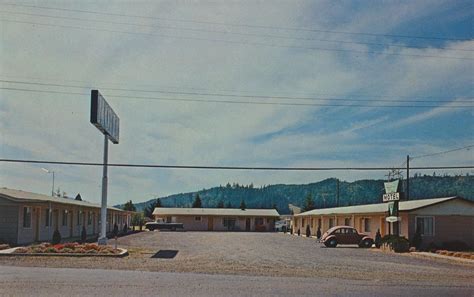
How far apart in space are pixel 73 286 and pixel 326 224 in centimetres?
4582

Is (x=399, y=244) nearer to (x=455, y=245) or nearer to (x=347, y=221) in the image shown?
(x=455, y=245)

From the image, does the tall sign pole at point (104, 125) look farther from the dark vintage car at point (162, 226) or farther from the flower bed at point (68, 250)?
Answer: the dark vintage car at point (162, 226)

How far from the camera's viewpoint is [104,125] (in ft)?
103

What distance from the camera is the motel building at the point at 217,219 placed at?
82750mm

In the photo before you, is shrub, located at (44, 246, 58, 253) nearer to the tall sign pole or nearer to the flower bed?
the flower bed

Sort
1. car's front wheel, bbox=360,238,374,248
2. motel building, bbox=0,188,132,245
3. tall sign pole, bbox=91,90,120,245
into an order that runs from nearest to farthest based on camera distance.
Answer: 1. tall sign pole, bbox=91,90,120,245
2. motel building, bbox=0,188,132,245
3. car's front wheel, bbox=360,238,374,248

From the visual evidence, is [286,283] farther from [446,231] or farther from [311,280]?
[446,231]

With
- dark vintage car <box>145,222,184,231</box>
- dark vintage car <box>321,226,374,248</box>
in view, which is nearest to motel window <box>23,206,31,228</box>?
dark vintage car <box>321,226,374,248</box>

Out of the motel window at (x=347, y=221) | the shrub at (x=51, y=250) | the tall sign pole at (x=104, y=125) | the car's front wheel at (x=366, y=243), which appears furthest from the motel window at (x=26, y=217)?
the motel window at (x=347, y=221)

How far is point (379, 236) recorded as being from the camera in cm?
4125

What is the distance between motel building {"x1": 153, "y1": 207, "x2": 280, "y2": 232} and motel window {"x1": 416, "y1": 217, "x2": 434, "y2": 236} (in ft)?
153

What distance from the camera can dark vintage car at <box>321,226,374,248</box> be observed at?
42188 mm

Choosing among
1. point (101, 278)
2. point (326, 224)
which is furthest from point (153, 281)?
point (326, 224)

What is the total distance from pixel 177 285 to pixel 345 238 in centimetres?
2833
